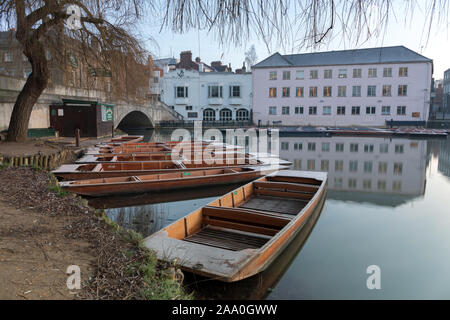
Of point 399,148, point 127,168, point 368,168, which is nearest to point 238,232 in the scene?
point 127,168

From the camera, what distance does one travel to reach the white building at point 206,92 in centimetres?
4391

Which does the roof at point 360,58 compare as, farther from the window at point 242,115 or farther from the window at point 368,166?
the window at point 368,166

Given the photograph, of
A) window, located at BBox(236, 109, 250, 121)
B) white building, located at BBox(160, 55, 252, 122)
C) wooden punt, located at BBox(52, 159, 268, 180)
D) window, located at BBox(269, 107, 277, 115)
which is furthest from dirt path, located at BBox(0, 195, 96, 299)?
window, located at BBox(236, 109, 250, 121)

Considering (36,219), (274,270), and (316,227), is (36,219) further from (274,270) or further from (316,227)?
(316,227)

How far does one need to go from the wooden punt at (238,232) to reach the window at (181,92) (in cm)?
3683

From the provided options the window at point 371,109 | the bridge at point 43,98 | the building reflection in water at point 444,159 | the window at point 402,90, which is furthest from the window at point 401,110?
the bridge at point 43,98

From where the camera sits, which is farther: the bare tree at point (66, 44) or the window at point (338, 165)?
the window at point (338, 165)

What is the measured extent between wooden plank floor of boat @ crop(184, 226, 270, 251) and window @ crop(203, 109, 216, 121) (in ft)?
131

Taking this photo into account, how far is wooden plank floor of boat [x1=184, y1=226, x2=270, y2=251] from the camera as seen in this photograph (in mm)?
5262

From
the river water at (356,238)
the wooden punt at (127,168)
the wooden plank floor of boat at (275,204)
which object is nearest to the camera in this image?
the river water at (356,238)

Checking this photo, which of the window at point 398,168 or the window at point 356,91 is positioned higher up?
the window at point 356,91

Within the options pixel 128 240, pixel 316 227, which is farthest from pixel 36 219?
pixel 316 227

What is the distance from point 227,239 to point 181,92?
40.8 metres

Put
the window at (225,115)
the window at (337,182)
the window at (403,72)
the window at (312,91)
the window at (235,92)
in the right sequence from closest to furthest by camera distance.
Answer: the window at (337,182) → the window at (403,72) → the window at (312,91) → the window at (235,92) → the window at (225,115)
